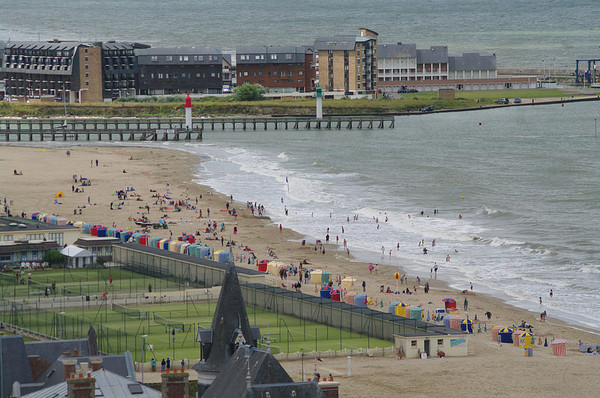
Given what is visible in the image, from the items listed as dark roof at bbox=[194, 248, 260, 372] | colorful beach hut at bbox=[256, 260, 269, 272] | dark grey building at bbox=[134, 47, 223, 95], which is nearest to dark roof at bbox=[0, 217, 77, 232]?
colorful beach hut at bbox=[256, 260, 269, 272]

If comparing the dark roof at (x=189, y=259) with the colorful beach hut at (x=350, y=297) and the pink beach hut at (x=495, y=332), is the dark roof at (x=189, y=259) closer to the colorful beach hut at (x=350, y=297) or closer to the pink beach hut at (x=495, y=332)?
the colorful beach hut at (x=350, y=297)

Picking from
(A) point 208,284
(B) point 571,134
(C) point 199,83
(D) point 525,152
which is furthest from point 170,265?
(C) point 199,83

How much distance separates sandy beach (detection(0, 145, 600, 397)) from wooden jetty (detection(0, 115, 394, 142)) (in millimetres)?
17849

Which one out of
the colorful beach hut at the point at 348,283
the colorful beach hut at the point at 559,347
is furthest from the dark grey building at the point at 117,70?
the colorful beach hut at the point at 559,347

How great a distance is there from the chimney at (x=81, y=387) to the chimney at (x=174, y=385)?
1548 mm

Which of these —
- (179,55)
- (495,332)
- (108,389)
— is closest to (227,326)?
(108,389)

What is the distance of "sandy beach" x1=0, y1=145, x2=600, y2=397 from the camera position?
3947 centimetres

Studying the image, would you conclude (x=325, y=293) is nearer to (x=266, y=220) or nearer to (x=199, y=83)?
(x=266, y=220)

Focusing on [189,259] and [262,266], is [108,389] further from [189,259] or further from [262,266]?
[262,266]

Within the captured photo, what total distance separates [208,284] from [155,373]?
45.3 feet

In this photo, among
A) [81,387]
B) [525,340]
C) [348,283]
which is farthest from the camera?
[348,283]

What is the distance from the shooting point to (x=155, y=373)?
39.3m

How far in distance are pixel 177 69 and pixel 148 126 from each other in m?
35.9

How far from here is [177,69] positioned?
19638 centimetres
